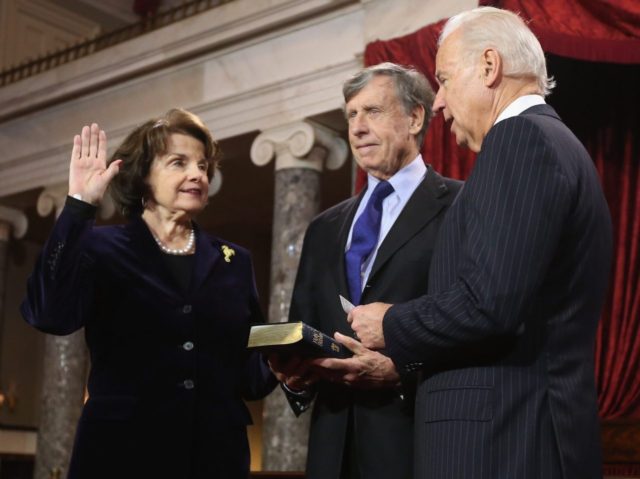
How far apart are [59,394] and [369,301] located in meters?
8.15

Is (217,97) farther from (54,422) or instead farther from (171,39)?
(54,422)

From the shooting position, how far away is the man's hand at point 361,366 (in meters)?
2.92

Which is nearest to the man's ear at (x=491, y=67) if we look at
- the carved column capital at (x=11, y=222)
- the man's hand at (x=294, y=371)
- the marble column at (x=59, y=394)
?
the man's hand at (x=294, y=371)

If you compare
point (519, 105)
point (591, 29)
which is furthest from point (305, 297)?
point (591, 29)

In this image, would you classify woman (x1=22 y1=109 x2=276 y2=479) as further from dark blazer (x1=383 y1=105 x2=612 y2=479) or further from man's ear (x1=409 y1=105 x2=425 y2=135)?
dark blazer (x1=383 y1=105 x2=612 y2=479)

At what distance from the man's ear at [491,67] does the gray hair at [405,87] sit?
2.93 ft

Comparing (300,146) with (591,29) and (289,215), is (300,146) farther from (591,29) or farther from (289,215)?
(591,29)

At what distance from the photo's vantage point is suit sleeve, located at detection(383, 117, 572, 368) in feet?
7.32

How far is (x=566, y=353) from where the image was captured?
2.30 meters

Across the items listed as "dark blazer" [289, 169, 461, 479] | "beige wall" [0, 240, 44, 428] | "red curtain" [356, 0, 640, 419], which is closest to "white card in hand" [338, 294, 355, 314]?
"dark blazer" [289, 169, 461, 479]

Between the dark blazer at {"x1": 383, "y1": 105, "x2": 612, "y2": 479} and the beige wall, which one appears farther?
the beige wall

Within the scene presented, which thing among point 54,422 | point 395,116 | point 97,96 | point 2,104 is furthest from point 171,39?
point 395,116

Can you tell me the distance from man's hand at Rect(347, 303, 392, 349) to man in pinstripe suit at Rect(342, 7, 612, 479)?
0.22m

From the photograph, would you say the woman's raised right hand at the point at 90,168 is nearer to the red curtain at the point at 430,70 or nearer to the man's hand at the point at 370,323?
the man's hand at the point at 370,323
